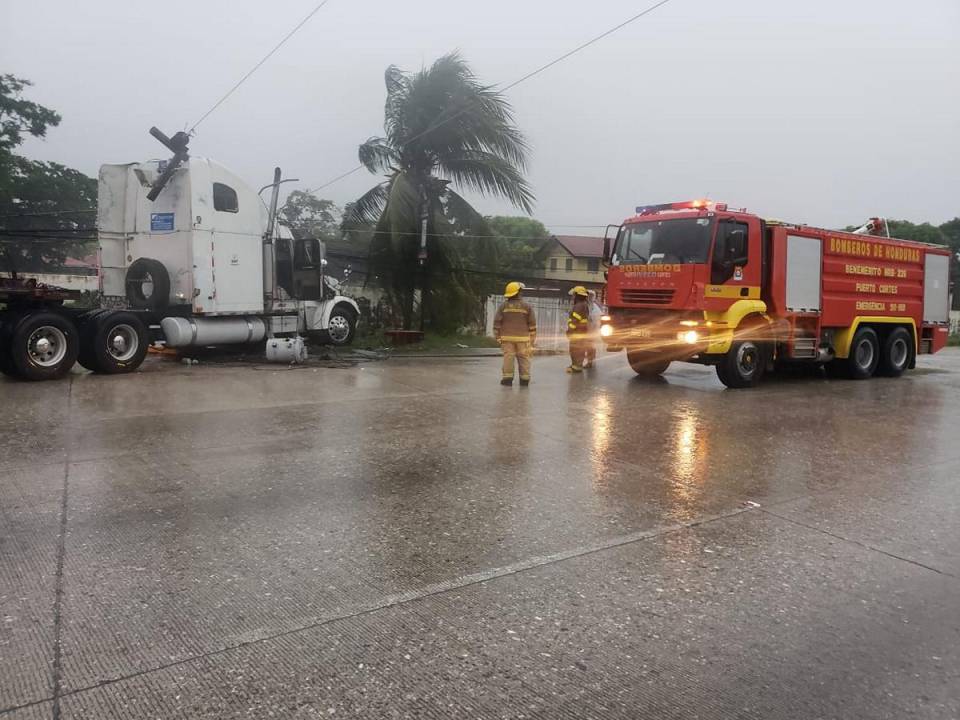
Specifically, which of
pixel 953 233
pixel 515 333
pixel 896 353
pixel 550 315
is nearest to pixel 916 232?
pixel 953 233

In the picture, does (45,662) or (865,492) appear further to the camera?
(865,492)

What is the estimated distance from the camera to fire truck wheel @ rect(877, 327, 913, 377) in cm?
1362

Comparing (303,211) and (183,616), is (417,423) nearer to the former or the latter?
(183,616)

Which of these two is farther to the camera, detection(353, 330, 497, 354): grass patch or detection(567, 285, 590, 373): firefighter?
detection(353, 330, 497, 354): grass patch

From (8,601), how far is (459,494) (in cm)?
271

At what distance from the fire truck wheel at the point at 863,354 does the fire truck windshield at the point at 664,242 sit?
412 cm

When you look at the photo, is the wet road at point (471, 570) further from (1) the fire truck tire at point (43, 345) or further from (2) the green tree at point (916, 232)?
(2) the green tree at point (916, 232)

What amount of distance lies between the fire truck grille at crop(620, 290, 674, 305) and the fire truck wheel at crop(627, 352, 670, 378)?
109cm

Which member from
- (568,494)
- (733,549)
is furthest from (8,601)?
(733,549)

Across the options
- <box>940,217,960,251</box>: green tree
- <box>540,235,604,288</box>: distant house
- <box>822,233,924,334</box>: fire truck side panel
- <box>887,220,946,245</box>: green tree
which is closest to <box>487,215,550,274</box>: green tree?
<box>540,235,604,288</box>: distant house

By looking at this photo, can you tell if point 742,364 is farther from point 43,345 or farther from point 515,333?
point 43,345

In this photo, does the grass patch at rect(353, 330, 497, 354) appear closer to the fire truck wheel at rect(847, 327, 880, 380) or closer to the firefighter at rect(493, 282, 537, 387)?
the firefighter at rect(493, 282, 537, 387)

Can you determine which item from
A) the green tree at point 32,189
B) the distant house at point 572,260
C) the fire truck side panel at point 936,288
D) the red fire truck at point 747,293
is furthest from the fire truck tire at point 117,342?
the distant house at point 572,260

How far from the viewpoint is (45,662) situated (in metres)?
2.77
